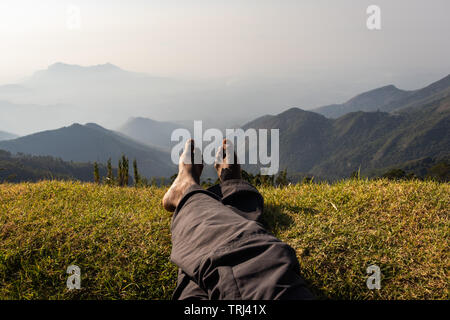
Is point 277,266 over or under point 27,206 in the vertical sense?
over

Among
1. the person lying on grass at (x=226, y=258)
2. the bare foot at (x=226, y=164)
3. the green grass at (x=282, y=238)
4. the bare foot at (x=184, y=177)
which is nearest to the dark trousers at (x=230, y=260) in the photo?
the person lying on grass at (x=226, y=258)

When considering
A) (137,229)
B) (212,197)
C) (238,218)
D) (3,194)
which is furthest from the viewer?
(3,194)

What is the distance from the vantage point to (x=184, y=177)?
388 centimetres

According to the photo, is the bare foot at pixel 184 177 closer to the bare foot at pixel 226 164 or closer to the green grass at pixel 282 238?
the green grass at pixel 282 238

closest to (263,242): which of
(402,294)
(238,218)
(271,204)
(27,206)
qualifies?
(238,218)

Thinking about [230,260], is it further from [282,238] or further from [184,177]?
[184,177]

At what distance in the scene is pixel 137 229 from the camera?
2912mm

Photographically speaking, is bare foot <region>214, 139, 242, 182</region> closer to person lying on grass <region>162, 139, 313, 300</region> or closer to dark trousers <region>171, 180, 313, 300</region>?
person lying on grass <region>162, 139, 313, 300</region>

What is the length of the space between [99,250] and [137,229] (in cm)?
42

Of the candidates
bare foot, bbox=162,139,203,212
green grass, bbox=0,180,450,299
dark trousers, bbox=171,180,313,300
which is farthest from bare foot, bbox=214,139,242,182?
dark trousers, bbox=171,180,313,300

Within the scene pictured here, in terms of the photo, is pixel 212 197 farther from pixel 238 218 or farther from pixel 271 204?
pixel 271 204

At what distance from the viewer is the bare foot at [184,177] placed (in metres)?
3.37

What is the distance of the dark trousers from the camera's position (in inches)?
57.2

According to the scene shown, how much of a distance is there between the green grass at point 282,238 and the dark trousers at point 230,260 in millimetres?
507
